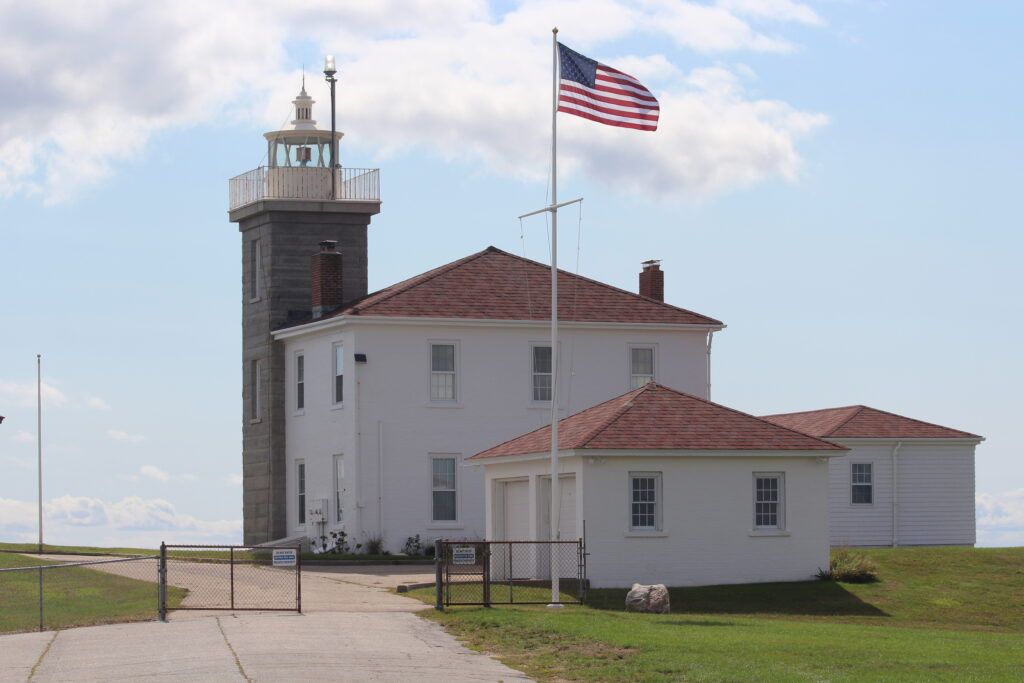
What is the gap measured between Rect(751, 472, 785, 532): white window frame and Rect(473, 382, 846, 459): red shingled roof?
0.63 meters

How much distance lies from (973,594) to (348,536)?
16.1 metres

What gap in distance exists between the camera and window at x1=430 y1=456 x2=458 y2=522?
4184 cm

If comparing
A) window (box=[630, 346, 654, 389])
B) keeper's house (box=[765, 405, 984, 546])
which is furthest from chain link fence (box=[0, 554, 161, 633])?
keeper's house (box=[765, 405, 984, 546])

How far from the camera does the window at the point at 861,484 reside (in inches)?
1736

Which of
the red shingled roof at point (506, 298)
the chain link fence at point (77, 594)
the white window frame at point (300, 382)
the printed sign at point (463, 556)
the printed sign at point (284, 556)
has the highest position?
the red shingled roof at point (506, 298)

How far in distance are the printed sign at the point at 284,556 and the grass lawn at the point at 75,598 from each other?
2103 millimetres

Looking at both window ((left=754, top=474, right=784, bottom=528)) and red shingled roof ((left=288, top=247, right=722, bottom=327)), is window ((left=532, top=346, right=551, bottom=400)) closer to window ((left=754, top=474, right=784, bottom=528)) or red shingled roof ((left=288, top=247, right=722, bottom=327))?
red shingled roof ((left=288, top=247, right=722, bottom=327))

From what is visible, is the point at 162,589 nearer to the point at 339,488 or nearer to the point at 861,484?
the point at 339,488

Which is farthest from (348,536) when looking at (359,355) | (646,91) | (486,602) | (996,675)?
(996,675)

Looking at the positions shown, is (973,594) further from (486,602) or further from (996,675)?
(996,675)

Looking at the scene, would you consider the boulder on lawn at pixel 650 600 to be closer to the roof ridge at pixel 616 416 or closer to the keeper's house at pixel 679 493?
the keeper's house at pixel 679 493

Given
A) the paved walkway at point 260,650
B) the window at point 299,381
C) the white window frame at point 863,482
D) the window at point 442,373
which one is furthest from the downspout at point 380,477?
the paved walkway at point 260,650

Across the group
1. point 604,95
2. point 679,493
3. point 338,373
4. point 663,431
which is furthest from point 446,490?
point 604,95

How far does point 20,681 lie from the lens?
1858 centimetres
